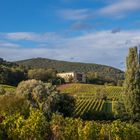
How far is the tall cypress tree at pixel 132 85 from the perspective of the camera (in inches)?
2633

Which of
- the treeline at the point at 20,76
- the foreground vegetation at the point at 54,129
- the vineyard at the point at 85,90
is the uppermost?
the treeline at the point at 20,76

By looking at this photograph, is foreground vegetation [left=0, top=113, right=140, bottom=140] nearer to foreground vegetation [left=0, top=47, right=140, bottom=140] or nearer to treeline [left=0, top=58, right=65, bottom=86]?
foreground vegetation [left=0, top=47, right=140, bottom=140]

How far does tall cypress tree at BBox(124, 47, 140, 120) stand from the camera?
66.9 m

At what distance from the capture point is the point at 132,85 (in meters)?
67.8

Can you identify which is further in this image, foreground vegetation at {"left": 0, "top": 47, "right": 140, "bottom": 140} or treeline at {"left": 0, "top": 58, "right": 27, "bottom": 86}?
treeline at {"left": 0, "top": 58, "right": 27, "bottom": 86}

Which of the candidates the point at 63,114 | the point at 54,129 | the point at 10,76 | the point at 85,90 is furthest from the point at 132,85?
the point at 10,76

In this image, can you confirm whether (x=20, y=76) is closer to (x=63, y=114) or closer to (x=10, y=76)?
(x=10, y=76)

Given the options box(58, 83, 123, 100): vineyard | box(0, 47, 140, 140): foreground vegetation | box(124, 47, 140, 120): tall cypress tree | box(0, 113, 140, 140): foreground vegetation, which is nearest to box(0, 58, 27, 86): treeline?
box(58, 83, 123, 100): vineyard

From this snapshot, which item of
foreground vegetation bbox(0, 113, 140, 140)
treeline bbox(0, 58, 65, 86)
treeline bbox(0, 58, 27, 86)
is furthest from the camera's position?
treeline bbox(0, 58, 65, 86)

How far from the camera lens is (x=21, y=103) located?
196 feet

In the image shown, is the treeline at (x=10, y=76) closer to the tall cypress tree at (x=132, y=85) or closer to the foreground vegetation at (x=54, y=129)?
the tall cypress tree at (x=132, y=85)

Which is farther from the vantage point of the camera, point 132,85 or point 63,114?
point 63,114

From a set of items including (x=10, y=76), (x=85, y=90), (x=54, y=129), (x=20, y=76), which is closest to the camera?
(x=54, y=129)

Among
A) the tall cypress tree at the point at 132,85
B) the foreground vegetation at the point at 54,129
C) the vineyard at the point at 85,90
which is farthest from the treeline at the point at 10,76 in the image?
the foreground vegetation at the point at 54,129
